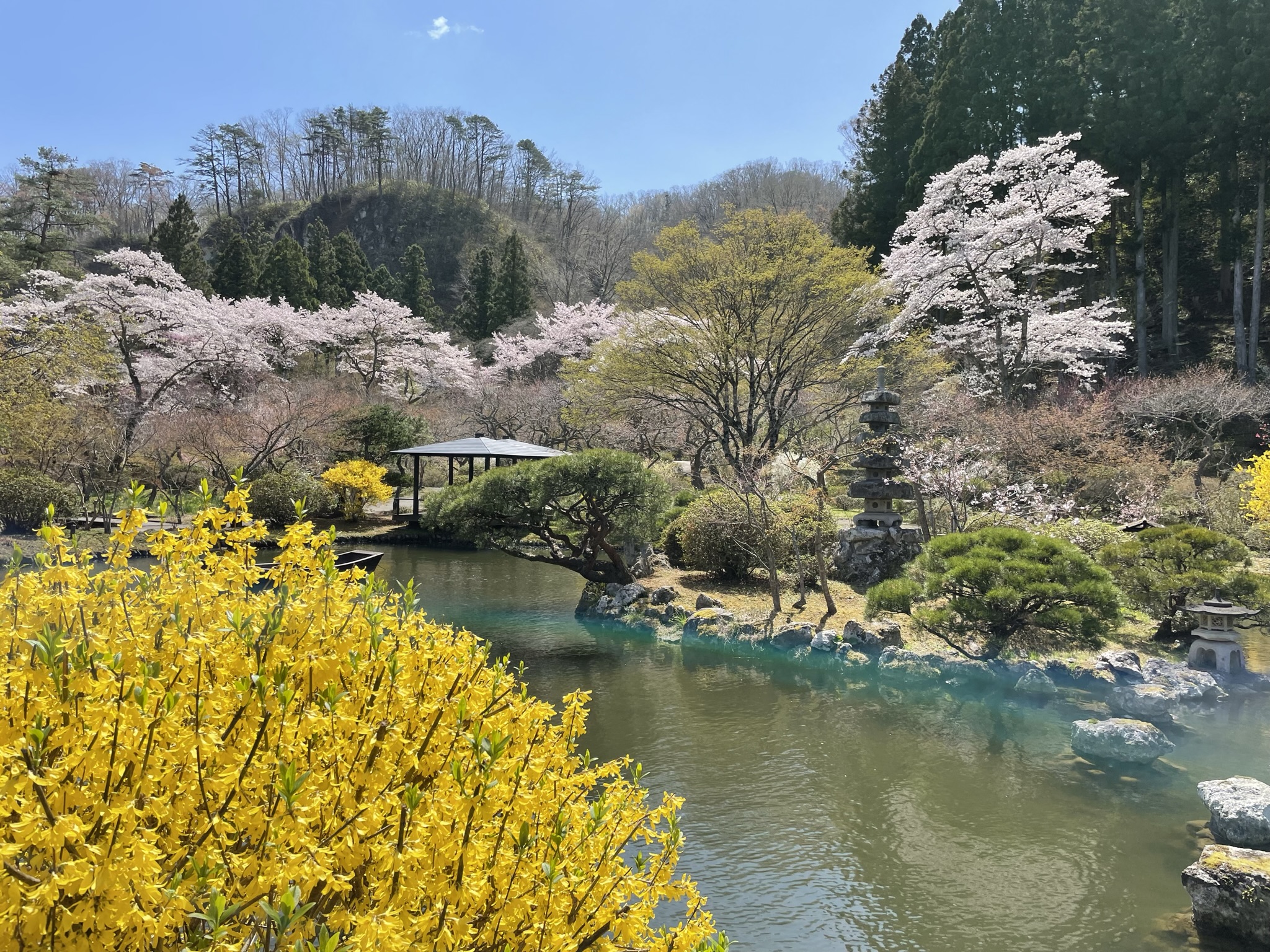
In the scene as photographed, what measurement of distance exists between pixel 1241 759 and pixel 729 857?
14.4 ft

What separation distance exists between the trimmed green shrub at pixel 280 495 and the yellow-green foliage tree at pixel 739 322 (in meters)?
7.00

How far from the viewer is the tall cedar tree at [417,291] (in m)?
35.8

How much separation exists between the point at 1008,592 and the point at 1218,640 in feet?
6.95

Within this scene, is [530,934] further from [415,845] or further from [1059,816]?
[1059,816]

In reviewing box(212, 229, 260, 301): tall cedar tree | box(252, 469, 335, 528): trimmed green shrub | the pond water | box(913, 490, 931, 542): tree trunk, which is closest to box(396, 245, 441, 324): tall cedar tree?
box(212, 229, 260, 301): tall cedar tree

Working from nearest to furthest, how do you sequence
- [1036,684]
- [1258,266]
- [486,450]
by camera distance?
[1036,684], [486,450], [1258,266]

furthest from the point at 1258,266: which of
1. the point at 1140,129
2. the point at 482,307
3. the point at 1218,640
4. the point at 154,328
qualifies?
the point at 154,328

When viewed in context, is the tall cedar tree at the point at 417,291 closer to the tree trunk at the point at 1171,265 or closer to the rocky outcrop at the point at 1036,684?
the tree trunk at the point at 1171,265

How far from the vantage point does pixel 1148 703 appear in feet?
22.5

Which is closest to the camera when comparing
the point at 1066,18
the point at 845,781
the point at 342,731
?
the point at 342,731

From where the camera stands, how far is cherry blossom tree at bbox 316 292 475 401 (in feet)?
90.3

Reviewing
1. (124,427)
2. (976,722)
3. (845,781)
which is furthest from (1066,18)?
(124,427)

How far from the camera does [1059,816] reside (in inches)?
208

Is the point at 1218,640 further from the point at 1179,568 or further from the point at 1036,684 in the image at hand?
the point at 1036,684
